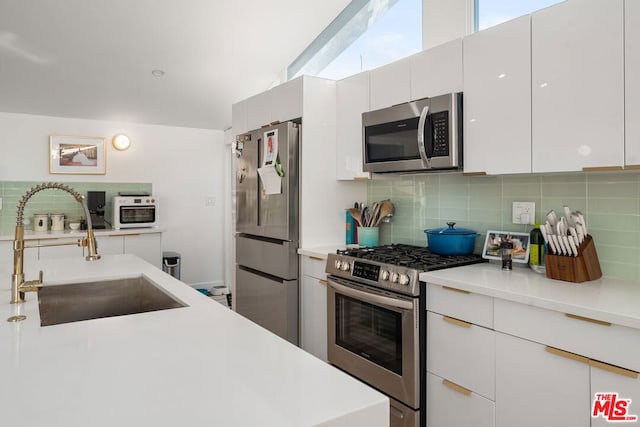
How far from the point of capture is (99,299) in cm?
196

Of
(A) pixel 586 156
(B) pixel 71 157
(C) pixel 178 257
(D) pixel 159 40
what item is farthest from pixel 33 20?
(A) pixel 586 156

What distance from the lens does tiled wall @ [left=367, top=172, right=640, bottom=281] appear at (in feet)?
6.22

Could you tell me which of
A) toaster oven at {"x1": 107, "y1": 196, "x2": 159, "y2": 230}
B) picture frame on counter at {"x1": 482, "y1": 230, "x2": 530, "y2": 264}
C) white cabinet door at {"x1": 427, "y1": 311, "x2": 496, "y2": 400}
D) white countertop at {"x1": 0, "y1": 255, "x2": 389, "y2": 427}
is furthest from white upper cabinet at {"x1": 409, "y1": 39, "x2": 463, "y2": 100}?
toaster oven at {"x1": 107, "y1": 196, "x2": 159, "y2": 230}

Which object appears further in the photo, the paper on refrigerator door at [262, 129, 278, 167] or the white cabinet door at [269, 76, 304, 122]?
the paper on refrigerator door at [262, 129, 278, 167]

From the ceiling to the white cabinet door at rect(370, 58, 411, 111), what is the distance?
1169mm

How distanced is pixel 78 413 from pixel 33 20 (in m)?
3.57

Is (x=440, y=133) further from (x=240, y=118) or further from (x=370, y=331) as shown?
(x=240, y=118)

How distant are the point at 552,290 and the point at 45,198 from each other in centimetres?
504

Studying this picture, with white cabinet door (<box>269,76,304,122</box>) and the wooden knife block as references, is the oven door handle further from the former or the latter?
white cabinet door (<box>269,76,304,122</box>)

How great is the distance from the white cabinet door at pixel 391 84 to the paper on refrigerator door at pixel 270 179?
0.86m

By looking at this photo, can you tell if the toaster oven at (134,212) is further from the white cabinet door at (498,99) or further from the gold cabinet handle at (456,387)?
the gold cabinet handle at (456,387)

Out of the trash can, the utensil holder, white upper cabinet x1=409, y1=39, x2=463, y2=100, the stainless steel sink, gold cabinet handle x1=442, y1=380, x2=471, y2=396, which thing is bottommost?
gold cabinet handle x1=442, y1=380, x2=471, y2=396

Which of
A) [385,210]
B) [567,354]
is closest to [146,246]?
[385,210]

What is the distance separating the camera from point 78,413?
73cm
